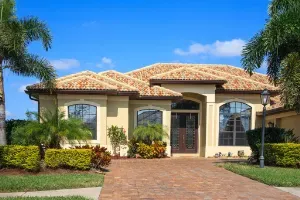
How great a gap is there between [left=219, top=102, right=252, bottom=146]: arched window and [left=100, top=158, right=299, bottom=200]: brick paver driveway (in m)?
9.69

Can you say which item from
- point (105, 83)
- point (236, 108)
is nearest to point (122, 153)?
point (105, 83)

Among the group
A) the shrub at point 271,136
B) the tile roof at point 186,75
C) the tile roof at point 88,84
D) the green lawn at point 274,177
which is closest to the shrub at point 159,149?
the tile roof at point 88,84

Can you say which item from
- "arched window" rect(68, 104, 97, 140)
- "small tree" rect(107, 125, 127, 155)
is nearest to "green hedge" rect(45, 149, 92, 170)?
"arched window" rect(68, 104, 97, 140)

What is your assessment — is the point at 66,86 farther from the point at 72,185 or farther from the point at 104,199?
the point at 104,199

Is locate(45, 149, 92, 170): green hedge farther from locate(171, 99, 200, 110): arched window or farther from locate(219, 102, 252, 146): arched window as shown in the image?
locate(219, 102, 252, 146): arched window

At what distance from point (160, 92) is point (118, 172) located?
8505mm

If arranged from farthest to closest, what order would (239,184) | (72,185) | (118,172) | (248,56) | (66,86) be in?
(66,86)
(248,56)
(118,172)
(239,184)
(72,185)

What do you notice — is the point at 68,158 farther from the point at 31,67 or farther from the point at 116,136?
the point at 116,136

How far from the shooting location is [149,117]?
21422 millimetres

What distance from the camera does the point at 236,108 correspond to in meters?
23.2

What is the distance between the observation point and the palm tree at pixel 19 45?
13.2 meters

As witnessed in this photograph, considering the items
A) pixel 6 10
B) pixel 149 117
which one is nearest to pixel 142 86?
pixel 149 117

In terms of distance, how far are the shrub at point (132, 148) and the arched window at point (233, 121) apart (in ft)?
19.7

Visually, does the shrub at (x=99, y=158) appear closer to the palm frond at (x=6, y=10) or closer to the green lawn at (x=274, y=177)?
the green lawn at (x=274, y=177)
